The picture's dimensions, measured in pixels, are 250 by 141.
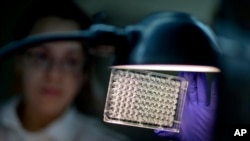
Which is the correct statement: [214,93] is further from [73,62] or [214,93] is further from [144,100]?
[73,62]

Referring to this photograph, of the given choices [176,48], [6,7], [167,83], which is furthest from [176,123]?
[6,7]

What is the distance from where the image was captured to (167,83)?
158 centimetres

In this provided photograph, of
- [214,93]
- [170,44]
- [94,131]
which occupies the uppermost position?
[170,44]

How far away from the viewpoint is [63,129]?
1.55 metres

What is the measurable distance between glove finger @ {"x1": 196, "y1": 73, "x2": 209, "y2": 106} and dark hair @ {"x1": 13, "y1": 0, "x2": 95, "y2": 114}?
1.10ft

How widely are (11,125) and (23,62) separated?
0.63ft

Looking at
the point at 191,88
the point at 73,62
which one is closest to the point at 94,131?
the point at 73,62

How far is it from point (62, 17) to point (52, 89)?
8.6 inches

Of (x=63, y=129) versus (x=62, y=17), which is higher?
(x=62, y=17)

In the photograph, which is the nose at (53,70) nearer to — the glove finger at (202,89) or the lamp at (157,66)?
the lamp at (157,66)

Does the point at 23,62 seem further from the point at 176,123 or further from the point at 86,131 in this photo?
the point at 176,123

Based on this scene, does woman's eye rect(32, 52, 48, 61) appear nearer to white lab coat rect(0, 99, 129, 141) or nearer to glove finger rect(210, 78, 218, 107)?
white lab coat rect(0, 99, 129, 141)

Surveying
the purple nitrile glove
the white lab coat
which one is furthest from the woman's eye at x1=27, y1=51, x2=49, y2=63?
the purple nitrile glove

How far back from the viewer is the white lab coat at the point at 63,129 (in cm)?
154
